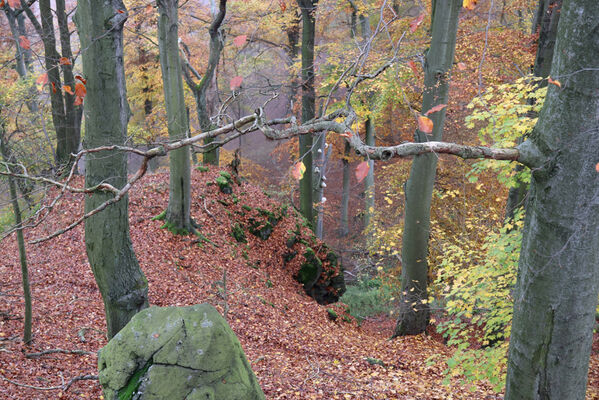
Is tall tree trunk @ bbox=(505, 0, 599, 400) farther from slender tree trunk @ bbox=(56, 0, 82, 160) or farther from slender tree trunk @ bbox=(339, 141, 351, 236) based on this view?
slender tree trunk @ bbox=(339, 141, 351, 236)

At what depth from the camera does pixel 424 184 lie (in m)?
7.77

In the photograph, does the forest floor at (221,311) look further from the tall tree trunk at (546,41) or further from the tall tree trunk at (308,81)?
the tall tree trunk at (546,41)

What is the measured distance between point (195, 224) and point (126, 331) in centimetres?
622


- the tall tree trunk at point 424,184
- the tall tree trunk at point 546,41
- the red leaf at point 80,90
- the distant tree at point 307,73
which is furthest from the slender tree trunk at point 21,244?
the tall tree trunk at point 546,41

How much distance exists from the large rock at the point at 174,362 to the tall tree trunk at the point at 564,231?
6.92 ft

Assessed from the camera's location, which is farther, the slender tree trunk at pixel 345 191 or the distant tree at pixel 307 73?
the slender tree trunk at pixel 345 191

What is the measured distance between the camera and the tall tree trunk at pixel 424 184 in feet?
24.4

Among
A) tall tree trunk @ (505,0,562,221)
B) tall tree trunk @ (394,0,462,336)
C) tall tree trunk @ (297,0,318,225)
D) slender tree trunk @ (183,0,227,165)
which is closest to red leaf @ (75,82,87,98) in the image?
slender tree trunk @ (183,0,227,165)

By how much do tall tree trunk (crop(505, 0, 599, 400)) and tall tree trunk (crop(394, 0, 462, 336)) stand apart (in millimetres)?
4649

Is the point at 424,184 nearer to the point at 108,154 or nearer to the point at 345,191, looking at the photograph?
the point at 108,154

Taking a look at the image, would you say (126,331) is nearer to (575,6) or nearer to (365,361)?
(575,6)

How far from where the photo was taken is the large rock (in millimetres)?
3199

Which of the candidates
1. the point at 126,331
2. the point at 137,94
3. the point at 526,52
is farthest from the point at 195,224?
the point at 137,94

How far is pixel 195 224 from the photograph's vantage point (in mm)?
9531
